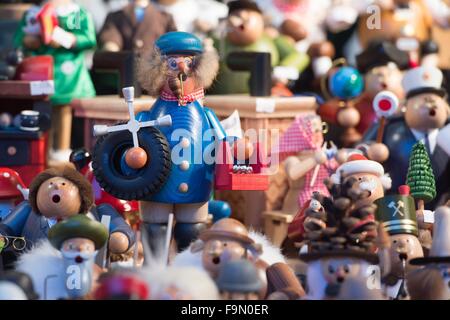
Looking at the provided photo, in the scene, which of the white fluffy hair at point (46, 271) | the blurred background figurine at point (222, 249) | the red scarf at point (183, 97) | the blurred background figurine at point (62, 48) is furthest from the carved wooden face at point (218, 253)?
the blurred background figurine at point (62, 48)

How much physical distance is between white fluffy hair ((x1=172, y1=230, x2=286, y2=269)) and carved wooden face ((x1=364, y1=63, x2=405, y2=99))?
169 centimetres

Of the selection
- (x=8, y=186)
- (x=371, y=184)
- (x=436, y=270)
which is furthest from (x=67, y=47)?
(x=436, y=270)

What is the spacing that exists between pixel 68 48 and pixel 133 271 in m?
1.92

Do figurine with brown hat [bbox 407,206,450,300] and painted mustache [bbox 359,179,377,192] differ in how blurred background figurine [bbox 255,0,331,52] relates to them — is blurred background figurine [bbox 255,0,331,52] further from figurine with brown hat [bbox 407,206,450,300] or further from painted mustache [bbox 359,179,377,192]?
figurine with brown hat [bbox 407,206,450,300]

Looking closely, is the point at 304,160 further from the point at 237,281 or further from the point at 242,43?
the point at 237,281

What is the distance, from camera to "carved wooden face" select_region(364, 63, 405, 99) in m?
4.72

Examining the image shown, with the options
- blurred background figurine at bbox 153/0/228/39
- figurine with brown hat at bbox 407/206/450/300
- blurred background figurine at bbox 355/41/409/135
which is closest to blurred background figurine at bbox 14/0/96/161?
blurred background figurine at bbox 153/0/228/39

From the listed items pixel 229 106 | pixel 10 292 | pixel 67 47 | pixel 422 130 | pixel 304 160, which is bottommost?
pixel 10 292

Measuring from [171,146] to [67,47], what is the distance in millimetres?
1318

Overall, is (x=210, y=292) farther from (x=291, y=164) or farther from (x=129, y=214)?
(x=291, y=164)

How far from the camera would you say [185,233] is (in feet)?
11.1

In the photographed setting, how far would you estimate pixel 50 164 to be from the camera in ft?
14.1

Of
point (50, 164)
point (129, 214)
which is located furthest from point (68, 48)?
point (129, 214)

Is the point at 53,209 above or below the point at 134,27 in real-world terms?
below
